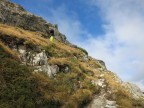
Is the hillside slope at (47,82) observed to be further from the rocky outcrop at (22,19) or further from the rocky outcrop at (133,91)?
the rocky outcrop at (22,19)

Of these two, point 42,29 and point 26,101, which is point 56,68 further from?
point 42,29

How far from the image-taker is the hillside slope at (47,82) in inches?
1025

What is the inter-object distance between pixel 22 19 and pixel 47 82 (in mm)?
26751

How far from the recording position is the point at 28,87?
2669cm

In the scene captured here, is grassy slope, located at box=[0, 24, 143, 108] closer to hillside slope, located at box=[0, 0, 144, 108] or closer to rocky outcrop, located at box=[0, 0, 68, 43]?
hillside slope, located at box=[0, 0, 144, 108]

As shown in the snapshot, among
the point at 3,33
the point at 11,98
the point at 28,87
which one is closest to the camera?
the point at 11,98

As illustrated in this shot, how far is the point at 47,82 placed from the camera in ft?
95.4

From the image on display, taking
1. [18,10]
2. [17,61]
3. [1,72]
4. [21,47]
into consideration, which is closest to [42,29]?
[18,10]

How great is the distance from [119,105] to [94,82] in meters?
5.18

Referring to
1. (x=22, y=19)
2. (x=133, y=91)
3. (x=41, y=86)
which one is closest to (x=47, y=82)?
(x=41, y=86)

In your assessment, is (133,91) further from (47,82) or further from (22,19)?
(22,19)

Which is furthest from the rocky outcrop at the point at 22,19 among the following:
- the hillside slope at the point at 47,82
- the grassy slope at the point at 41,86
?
the grassy slope at the point at 41,86

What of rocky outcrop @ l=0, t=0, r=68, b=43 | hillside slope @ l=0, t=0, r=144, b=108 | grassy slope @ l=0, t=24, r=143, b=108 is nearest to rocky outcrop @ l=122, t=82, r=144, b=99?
hillside slope @ l=0, t=0, r=144, b=108

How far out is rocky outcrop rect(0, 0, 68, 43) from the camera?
5011 centimetres
